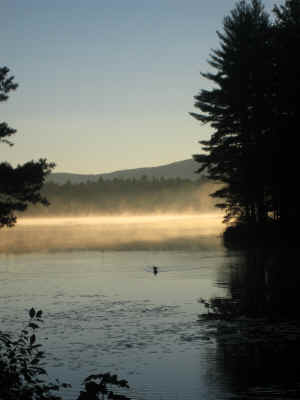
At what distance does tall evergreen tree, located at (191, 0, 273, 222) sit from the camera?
2130 inches

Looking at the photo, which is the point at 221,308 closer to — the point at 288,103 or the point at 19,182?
the point at 19,182

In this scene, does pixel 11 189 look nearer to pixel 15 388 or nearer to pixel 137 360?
pixel 137 360

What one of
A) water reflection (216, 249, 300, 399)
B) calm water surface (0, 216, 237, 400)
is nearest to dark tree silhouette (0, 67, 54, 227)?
calm water surface (0, 216, 237, 400)

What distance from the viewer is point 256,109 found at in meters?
55.9

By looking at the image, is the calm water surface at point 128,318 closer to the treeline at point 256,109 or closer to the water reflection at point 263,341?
the water reflection at point 263,341

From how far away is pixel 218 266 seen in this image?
1548 inches

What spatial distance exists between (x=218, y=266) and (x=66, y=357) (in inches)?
931

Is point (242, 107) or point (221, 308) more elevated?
point (242, 107)

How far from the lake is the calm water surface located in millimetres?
20

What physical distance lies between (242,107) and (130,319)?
124ft

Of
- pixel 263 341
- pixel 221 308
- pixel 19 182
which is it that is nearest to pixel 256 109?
pixel 19 182

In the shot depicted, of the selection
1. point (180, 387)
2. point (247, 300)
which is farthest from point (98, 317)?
point (180, 387)

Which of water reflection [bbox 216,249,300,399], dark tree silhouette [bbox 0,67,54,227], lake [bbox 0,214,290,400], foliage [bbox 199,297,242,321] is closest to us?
water reflection [bbox 216,249,300,399]

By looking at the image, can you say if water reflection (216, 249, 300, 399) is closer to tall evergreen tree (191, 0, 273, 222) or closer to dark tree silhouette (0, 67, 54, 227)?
dark tree silhouette (0, 67, 54, 227)
